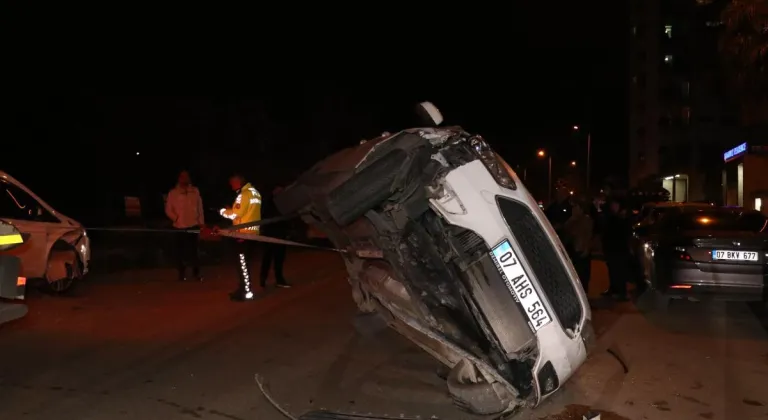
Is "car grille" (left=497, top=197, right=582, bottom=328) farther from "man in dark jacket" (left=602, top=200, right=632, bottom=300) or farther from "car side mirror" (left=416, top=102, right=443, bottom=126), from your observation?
"man in dark jacket" (left=602, top=200, right=632, bottom=300)

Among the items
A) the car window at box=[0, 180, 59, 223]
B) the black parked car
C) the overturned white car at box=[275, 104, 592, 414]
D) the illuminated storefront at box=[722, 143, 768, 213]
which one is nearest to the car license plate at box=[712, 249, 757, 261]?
the black parked car

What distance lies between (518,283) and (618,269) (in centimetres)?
649

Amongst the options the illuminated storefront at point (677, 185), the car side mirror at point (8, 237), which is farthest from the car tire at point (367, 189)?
the illuminated storefront at point (677, 185)

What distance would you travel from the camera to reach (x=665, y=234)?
9.98 metres

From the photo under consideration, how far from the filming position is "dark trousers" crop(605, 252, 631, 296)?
34.2ft

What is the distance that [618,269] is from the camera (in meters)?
10.5

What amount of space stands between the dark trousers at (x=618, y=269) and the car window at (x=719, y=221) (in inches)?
37.3

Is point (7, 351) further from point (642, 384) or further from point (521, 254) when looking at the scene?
point (642, 384)

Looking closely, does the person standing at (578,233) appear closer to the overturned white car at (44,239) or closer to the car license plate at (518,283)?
the car license plate at (518,283)

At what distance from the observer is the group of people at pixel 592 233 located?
985 centimetres

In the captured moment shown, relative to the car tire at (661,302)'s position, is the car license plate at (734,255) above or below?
above

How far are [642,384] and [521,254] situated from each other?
7.65ft

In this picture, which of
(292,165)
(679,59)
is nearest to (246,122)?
(292,165)

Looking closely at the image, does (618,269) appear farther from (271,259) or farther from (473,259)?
(473,259)
